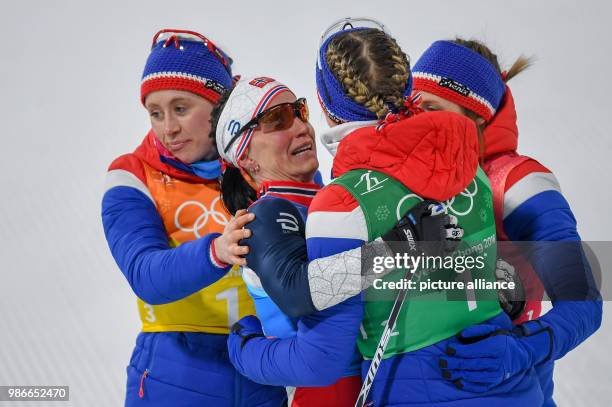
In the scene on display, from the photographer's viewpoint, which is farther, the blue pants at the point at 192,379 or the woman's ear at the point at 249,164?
the blue pants at the point at 192,379

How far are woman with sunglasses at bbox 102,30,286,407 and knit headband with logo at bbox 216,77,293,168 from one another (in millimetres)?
372

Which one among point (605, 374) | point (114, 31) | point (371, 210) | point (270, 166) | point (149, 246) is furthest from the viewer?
point (114, 31)

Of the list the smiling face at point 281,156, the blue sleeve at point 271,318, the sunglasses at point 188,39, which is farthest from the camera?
the sunglasses at point 188,39

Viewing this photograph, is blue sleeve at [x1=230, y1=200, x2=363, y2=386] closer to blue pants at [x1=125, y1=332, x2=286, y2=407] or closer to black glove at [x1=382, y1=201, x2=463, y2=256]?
black glove at [x1=382, y1=201, x2=463, y2=256]

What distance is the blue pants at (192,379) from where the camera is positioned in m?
2.35

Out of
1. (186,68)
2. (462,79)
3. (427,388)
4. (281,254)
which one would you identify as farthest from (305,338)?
(186,68)

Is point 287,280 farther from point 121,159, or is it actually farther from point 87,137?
point 87,137

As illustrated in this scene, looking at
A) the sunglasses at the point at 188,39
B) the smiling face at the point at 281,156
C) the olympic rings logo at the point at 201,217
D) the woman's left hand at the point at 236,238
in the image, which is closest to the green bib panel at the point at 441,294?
the woman's left hand at the point at 236,238

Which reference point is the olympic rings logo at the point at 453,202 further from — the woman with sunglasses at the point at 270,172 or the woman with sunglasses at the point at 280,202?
the woman with sunglasses at the point at 270,172

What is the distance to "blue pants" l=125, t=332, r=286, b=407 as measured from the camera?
235cm

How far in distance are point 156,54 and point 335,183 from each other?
1.26 meters

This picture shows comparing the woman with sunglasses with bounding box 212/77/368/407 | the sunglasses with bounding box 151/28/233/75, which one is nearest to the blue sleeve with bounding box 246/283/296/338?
the woman with sunglasses with bounding box 212/77/368/407

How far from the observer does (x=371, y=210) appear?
5.03 ft

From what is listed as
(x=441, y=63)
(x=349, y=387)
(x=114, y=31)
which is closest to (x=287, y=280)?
(x=349, y=387)
